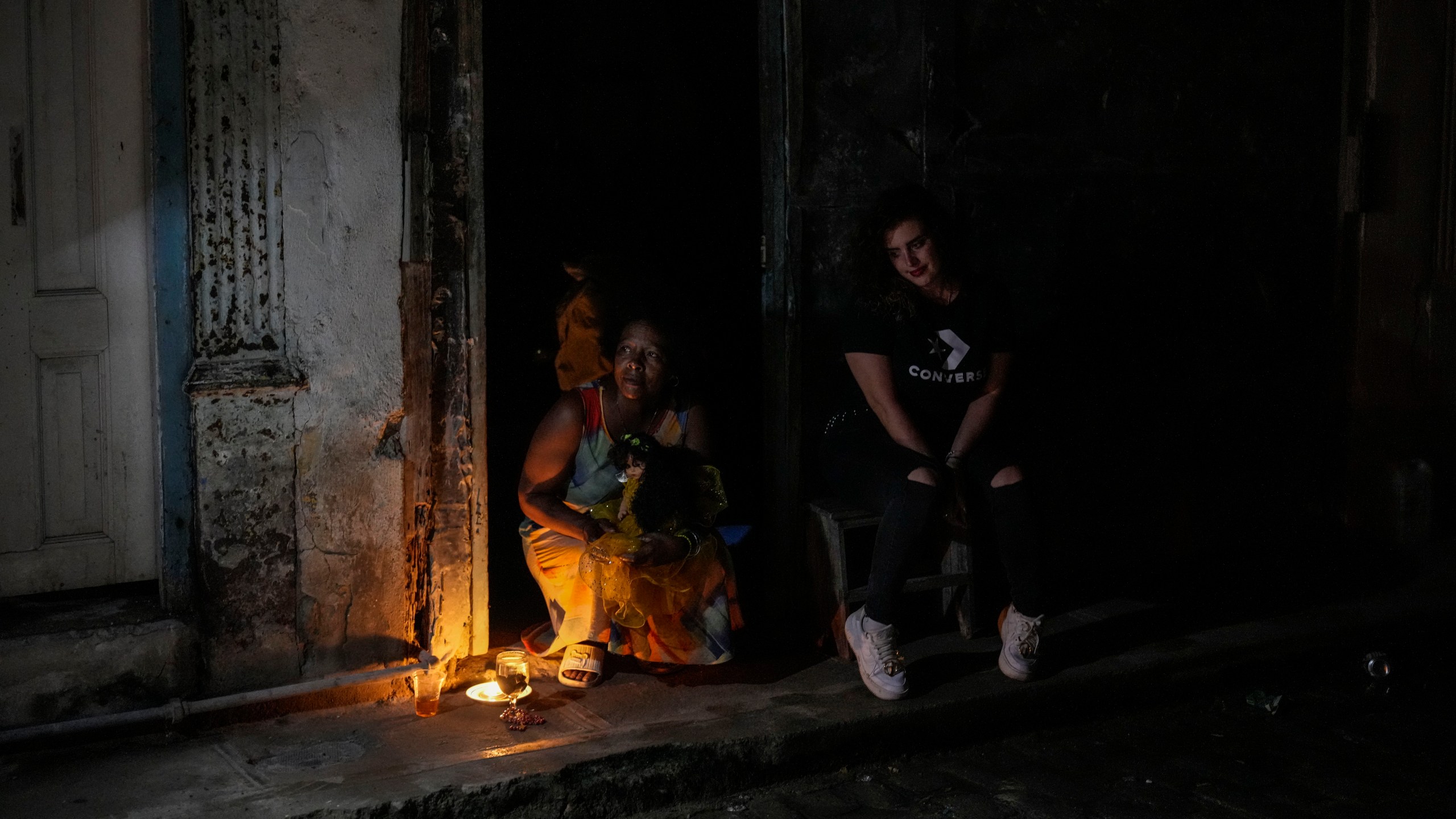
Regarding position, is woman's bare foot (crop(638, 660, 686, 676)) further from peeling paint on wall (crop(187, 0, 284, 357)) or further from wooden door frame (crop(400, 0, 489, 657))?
peeling paint on wall (crop(187, 0, 284, 357))

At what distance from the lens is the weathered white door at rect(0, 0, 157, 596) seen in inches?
167

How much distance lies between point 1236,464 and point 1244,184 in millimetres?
1410

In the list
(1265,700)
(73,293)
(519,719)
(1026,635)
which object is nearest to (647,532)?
(519,719)

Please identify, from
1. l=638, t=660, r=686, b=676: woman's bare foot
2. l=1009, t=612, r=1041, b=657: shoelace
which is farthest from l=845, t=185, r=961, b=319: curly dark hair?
l=638, t=660, r=686, b=676: woman's bare foot

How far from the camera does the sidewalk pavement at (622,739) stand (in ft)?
12.7

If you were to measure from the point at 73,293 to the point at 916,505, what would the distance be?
300cm

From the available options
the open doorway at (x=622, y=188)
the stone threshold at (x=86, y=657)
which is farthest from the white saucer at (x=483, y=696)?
the open doorway at (x=622, y=188)

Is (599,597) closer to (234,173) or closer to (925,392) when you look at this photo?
(925,392)

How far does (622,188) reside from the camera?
7234 mm

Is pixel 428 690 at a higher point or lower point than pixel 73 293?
lower

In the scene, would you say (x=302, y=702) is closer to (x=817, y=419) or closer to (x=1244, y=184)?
(x=817, y=419)

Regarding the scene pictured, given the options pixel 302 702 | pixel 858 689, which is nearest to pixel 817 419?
pixel 858 689

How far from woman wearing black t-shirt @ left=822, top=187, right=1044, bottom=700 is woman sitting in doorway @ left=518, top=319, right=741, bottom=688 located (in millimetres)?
582

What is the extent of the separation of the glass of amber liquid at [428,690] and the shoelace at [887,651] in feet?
5.10
